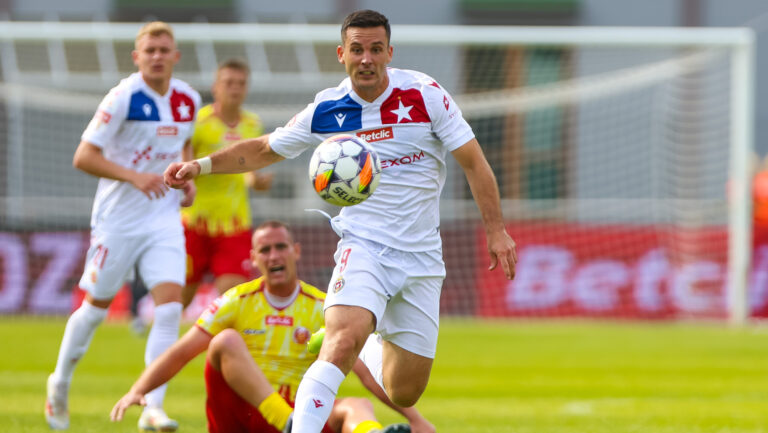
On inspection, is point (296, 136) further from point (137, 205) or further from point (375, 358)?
point (137, 205)

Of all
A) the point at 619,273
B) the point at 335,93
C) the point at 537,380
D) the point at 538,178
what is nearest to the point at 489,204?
the point at 335,93

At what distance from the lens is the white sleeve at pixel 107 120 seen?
23.3 feet

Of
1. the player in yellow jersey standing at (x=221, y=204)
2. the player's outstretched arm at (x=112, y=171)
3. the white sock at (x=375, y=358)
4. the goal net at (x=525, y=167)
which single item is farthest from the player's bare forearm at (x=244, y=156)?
the goal net at (x=525, y=167)

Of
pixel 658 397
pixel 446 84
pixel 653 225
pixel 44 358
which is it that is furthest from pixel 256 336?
pixel 653 225

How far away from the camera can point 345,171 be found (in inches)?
202

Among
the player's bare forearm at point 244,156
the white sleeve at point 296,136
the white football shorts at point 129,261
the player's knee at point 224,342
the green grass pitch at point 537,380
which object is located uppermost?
the white sleeve at point 296,136

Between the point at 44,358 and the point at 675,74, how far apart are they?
9.85 meters

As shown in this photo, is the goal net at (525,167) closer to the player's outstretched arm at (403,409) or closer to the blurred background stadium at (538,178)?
the blurred background stadium at (538,178)

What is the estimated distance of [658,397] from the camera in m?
9.58

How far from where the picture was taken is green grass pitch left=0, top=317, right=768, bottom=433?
7816 millimetres

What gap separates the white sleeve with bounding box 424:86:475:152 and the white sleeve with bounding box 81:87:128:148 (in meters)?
2.37

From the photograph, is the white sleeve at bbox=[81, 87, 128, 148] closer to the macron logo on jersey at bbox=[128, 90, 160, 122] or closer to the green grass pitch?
the macron logo on jersey at bbox=[128, 90, 160, 122]

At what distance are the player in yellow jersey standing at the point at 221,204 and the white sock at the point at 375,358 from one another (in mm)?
2667

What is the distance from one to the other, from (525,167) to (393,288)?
1293 cm
